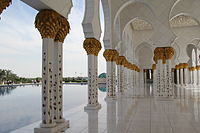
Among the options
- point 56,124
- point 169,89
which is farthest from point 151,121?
point 169,89

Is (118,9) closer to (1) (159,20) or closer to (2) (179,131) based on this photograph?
(1) (159,20)

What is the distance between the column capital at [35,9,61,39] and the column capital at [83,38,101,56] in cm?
214

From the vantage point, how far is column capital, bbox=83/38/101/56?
17.1 feet

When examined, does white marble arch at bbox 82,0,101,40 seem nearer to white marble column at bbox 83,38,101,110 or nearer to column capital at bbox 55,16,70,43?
white marble column at bbox 83,38,101,110

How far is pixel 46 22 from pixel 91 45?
231cm

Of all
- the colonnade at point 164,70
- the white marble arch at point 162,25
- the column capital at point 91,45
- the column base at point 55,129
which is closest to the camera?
the column base at point 55,129

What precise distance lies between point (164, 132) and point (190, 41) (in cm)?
1357

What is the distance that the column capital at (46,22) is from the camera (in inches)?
118

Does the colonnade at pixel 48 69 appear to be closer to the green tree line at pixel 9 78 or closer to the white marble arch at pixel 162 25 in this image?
the white marble arch at pixel 162 25

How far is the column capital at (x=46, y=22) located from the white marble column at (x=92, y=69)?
2.18 meters

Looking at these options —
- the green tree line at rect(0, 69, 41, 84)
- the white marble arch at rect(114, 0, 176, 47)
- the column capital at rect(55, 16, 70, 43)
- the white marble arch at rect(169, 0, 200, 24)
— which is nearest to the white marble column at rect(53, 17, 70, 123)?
the column capital at rect(55, 16, 70, 43)

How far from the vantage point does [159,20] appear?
736 centimetres

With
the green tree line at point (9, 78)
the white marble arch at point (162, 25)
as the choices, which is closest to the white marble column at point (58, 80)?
the white marble arch at point (162, 25)

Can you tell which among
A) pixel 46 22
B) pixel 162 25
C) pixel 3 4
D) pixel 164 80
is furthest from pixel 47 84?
pixel 162 25
